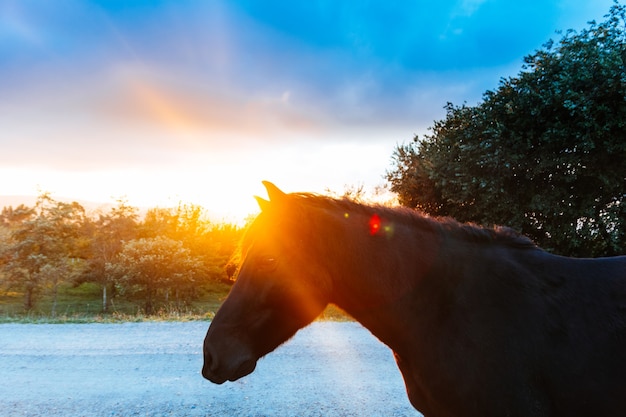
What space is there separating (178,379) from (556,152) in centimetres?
1270

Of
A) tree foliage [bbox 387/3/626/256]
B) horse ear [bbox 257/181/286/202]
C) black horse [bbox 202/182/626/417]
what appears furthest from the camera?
tree foliage [bbox 387/3/626/256]

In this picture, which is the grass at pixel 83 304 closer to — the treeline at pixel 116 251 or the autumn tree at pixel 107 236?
the treeline at pixel 116 251

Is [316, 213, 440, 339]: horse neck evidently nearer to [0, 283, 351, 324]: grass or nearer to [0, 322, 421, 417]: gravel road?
[0, 322, 421, 417]: gravel road

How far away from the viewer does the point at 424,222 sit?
8.18 feet

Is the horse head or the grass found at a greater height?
the horse head

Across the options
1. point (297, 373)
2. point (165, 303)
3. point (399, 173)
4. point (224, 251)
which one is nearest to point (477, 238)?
point (297, 373)

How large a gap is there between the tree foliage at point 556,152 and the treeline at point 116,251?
18766mm

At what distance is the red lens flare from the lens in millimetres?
2391

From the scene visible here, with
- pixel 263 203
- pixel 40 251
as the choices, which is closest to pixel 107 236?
Answer: pixel 40 251

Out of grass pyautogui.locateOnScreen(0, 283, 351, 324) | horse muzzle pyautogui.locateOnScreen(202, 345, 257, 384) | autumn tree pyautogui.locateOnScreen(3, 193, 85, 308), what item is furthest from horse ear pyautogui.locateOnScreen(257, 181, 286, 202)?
autumn tree pyautogui.locateOnScreen(3, 193, 85, 308)

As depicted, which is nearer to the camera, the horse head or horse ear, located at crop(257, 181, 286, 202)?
the horse head

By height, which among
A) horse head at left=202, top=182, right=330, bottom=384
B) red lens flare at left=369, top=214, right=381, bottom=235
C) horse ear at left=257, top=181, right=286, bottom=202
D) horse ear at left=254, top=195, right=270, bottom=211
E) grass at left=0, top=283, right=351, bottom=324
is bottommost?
grass at left=0, top=283, right=351, bottom=324

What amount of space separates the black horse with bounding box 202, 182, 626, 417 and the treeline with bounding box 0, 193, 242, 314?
25330 mm

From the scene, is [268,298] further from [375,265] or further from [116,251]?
[116,251]
